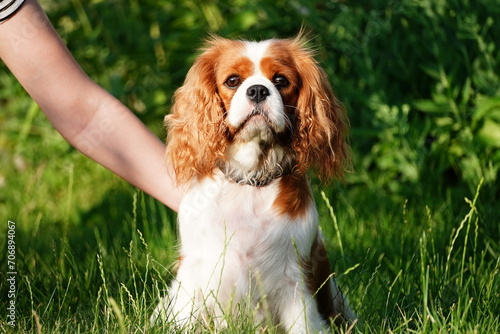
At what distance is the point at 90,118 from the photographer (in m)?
2.85

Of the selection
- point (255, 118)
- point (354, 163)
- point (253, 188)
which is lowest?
point (354, 163)

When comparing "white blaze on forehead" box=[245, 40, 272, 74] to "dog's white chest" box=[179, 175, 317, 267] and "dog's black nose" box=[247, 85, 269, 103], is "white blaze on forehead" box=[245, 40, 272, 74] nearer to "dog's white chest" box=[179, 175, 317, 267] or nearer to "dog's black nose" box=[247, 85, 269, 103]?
"dog's black nose" box=[247, 85, 269, 103]

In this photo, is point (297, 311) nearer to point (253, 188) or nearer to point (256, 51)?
point (253, 188)

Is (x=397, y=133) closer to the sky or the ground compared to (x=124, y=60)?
closer to the ground

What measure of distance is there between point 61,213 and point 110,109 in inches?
78.5

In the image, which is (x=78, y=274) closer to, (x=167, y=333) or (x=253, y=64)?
(x=167, y=333)

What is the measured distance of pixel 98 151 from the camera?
9.38 ft

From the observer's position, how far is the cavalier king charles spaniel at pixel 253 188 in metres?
2.55

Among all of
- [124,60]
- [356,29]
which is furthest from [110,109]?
[124,60]

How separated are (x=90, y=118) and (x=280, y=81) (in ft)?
2.42

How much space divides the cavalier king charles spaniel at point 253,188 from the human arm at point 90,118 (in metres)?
0.19

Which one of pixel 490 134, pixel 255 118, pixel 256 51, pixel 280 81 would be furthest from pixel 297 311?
pixel 490 134

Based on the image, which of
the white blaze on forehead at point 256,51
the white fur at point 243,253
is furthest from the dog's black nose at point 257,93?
the white fur at point 243,253

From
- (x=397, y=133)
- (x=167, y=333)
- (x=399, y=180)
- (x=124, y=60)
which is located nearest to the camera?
(x=167, y=333)
